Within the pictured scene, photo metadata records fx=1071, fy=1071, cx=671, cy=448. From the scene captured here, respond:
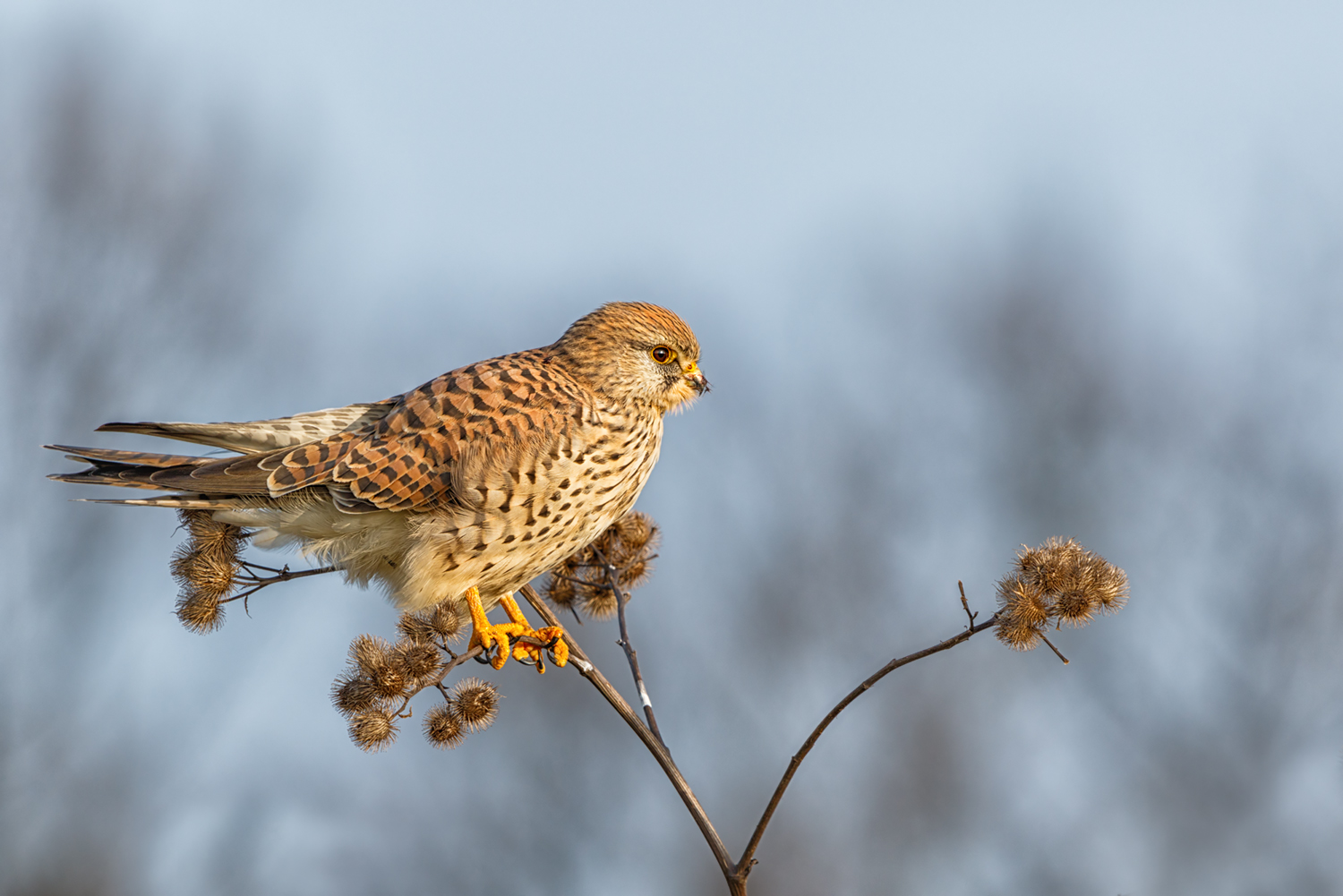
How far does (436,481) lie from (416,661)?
69 cm

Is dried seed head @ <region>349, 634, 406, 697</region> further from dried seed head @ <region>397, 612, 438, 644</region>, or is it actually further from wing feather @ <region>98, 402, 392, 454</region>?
wing feather @ <region>98, 402, 392, 454</region>

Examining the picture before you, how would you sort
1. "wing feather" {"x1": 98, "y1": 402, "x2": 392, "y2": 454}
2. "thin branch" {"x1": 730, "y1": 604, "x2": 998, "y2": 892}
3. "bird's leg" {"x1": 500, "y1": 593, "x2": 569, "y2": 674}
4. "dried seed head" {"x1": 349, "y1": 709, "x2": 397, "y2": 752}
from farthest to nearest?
1. "wing feather" {"x1": 98, "y1": 402, "x2": 392, "y2": 454}
2. "bird's leg" {"x1": 500, "y1": 593, "x2": 569, "y2": 674}
3. "dried seed head" {"x1": 349, "y1": 709, "x2": 397, "y2": 752}
4. "thin branch" {"x1": 730, "y1": 604, "x2": 998, "y2": 892}

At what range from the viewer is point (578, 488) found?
11.5ft

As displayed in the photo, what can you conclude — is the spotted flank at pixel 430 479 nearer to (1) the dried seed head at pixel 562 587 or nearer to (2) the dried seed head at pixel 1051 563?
(1) the dried seed head at pixel 562 587

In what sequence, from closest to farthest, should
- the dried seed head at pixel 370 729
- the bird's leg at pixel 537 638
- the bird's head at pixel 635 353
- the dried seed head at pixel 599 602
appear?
the dried seed head at pixel 370 729 → the bird's leg at pixel 537 638 → the bird's head at pixel 635 353 → the dried seed head at pixel 599 602

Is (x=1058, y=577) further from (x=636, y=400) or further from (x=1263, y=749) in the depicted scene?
(x=1263, y=749)

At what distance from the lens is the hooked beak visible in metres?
3.96

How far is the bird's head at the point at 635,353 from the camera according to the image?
381cm

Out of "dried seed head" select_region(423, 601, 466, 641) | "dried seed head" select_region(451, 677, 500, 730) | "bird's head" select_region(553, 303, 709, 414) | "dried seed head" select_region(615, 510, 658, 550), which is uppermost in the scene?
"bird's head" select_region(553, 303, 709, 414)

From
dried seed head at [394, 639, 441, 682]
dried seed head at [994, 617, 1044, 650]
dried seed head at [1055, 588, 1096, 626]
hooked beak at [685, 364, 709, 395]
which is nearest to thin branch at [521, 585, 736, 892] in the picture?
dried seed head at [394, 639, 441, 682]

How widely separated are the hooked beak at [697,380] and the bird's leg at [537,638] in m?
1.02

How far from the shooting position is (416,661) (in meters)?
2.89

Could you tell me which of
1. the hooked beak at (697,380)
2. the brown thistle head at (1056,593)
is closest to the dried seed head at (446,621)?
the hooked beak at (697,380)

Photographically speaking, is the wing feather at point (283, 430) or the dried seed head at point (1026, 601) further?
the wing feather at point (283, 430)
